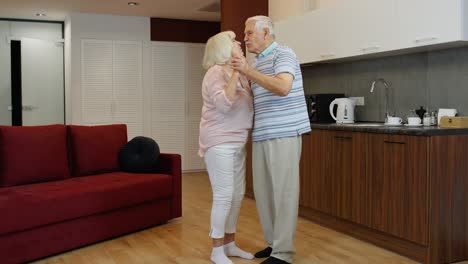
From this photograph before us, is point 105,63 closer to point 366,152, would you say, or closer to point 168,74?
point 168,74

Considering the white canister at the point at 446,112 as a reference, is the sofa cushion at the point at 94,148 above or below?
below

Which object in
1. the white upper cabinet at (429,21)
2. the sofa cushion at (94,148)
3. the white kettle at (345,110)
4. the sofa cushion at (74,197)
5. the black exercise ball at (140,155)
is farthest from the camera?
the white kettle at (345,110)

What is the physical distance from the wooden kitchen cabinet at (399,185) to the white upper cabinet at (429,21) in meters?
0.70

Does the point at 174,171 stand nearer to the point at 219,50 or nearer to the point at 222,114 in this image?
the point at 222,114

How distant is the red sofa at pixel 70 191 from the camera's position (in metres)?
3.26

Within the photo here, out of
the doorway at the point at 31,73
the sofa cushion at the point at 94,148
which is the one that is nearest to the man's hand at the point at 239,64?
the sofa cushion at the point at 94,148

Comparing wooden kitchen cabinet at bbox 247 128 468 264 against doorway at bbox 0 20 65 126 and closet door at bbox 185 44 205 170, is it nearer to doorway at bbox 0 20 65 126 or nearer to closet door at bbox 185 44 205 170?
closet door at bbox 185 44 205 170

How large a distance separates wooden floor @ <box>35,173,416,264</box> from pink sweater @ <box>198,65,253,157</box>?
0.82 m

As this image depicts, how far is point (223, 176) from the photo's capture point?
10.0 ft

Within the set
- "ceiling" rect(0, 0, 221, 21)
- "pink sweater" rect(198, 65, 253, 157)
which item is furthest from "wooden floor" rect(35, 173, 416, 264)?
"ceiling" rect(0, 0, 221, 21)

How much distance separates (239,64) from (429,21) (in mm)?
1478

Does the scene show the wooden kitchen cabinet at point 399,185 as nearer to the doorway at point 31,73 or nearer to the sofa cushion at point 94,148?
the sofa cushion at point 94,148

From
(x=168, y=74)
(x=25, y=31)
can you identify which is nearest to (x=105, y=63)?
(x=168, y=74)

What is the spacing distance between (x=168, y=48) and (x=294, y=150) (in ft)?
18.2
